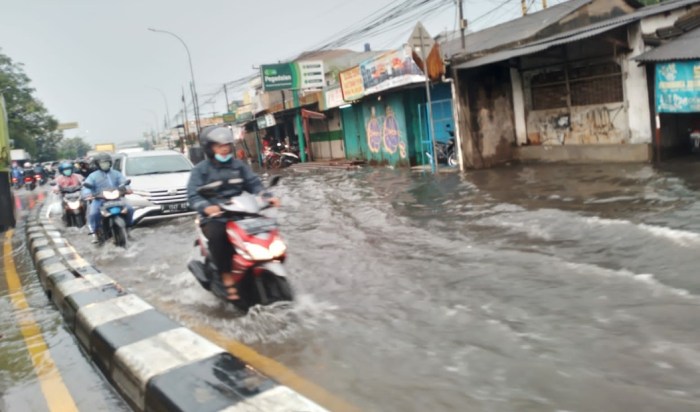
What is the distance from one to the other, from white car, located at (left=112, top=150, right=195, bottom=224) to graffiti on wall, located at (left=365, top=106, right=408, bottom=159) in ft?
27.0

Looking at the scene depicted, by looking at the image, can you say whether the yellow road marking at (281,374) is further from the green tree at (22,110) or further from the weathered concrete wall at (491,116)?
the green tree at (22,110)

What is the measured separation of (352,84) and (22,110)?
51.5 metres

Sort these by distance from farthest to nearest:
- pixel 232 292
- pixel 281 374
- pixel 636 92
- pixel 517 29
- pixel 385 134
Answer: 1. pixel 385 134
2. pixel 517 29
3. pixel 636 92
4. pixel 232 292
5. pixel 281 374

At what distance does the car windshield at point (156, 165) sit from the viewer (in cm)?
1138

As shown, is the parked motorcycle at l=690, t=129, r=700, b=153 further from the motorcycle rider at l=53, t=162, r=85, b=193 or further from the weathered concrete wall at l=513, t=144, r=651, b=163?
the motorcycle rider at l=53, t=162, r=85, b=193

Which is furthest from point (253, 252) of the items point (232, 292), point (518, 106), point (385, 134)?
point (385, 134)

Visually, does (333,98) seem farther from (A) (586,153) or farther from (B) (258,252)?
(B) (258,252)

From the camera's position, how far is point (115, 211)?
27.7 feet

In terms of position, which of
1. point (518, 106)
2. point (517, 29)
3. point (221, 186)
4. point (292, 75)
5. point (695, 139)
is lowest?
point (695, 139)

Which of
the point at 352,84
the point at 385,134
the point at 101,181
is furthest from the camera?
the point at 352,84

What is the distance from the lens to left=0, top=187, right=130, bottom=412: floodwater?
10.8 feet

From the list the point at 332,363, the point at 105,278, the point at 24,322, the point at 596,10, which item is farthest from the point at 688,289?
the point at 596,10

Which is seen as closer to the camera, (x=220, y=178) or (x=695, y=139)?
(x=220, y=178)

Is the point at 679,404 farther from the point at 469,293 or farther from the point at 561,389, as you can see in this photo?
the point at 469,293
